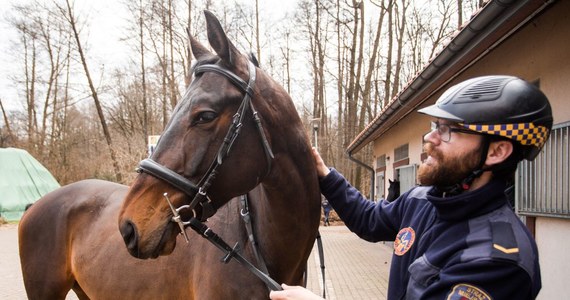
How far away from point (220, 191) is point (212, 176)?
11cm

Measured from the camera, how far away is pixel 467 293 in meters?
1.07

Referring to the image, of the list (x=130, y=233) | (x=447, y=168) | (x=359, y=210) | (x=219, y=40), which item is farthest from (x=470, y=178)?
(x=130, y=233)

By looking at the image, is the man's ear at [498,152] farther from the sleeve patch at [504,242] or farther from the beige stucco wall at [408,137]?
the beige stucco wall at [408,137]

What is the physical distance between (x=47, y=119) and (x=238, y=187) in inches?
1028

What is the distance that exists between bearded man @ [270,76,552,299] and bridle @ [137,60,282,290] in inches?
18.2

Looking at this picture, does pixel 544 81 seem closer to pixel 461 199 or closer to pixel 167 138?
pixel 461 199

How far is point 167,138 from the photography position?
159cm

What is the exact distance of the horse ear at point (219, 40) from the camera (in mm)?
1646

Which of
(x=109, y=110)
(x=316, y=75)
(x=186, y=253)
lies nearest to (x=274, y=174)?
(x=186, y=253)

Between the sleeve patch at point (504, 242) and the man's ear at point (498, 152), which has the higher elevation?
the man's ear at point (498, 152)

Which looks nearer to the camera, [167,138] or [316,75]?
[167,138]

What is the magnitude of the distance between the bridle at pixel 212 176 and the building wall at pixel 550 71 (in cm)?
287

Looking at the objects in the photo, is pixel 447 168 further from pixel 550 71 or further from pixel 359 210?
pixel 550 71

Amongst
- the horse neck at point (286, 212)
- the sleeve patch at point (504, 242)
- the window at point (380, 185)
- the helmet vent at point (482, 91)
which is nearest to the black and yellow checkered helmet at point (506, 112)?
the helmet vent at point (482, 91)
